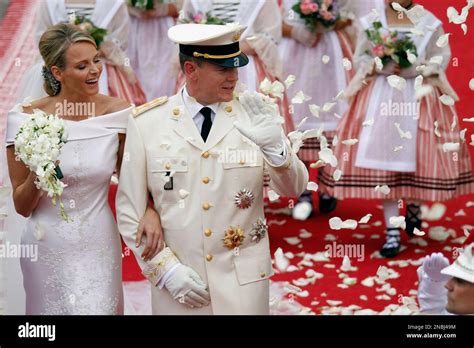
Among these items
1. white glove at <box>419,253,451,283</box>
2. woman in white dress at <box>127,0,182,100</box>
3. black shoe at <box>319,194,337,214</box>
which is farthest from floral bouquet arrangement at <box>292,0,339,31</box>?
white glove at <box>419,253,451,283</box>

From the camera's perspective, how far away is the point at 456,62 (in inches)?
265

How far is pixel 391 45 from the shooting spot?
6.68m

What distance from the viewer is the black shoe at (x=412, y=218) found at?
6941 millimetres

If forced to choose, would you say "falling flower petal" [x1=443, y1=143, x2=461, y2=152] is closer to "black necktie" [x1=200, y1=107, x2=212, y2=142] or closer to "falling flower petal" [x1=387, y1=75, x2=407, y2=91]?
"falling flower petal" [x1=387, y1=75, x2=407, y2=91]

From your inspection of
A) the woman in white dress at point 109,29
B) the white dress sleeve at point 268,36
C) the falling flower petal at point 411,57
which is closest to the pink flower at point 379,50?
the falling flower petal at point 411,57

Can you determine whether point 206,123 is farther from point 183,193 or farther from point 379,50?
point 379,50

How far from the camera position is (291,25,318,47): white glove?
7238mm

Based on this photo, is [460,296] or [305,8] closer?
[460,296]

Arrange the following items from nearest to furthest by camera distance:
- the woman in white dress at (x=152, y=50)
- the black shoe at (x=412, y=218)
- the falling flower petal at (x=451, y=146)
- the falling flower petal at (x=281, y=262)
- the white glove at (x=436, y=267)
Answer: the white glove at (x=436, y=267)
the falling flower petal at (x=281, y=262)
the falling flower petal at (x=451, y=146)
the black shoe at (x=412, y=218)
the woman in white dress at (x=152, y=50)

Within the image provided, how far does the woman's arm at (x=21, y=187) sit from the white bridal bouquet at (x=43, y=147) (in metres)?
0.13

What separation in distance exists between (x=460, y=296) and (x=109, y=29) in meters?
2.92

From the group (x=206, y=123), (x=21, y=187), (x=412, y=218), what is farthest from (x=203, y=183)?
(x=412, y=218)

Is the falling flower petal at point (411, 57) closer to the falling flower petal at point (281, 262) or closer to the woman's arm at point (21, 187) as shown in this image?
the falling flower petal at point (281, 262)
